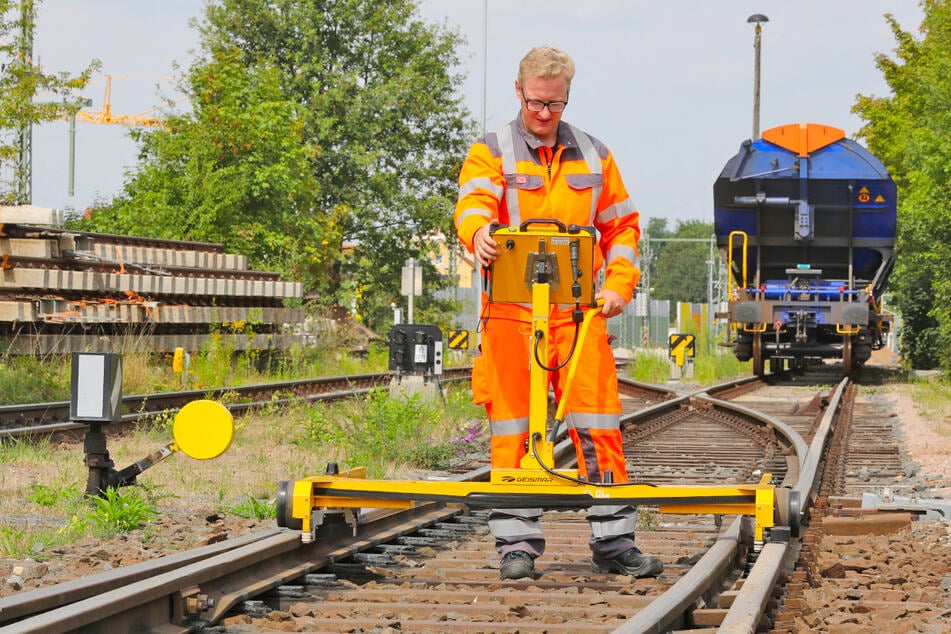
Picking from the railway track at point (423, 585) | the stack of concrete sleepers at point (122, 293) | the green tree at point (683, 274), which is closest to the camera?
the railway track at point (423, 585)

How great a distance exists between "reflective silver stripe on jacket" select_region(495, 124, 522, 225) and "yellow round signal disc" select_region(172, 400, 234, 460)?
155cm

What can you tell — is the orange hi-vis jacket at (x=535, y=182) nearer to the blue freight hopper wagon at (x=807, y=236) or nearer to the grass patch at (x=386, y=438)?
the grass patch at (x=386, y=438)

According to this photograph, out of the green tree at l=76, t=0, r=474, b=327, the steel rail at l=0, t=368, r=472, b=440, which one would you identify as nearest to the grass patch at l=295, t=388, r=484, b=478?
the steel rail at l=0, t=368, r=472, b=440

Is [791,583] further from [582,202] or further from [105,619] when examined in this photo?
[105,619]

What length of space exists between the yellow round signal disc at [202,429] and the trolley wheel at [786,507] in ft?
7.45

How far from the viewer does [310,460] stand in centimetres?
960

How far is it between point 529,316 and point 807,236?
54.5ft

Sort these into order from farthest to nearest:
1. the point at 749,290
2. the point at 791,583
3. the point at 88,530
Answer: the point at 749,290 → the point at 88,530 → the point at 791,583

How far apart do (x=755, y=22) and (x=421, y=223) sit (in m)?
10.8

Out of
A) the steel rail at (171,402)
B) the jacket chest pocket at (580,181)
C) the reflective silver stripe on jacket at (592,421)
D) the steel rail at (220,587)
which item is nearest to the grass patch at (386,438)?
the steel rail at (171,402)

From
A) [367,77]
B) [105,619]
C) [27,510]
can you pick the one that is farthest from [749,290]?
[367,77]

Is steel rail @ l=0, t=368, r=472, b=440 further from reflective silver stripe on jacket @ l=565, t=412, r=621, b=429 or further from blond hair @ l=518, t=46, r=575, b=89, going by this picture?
blond hair @ l=518, t=46, r=575, b=89

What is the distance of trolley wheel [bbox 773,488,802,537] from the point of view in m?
5.28

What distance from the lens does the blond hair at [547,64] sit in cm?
521
